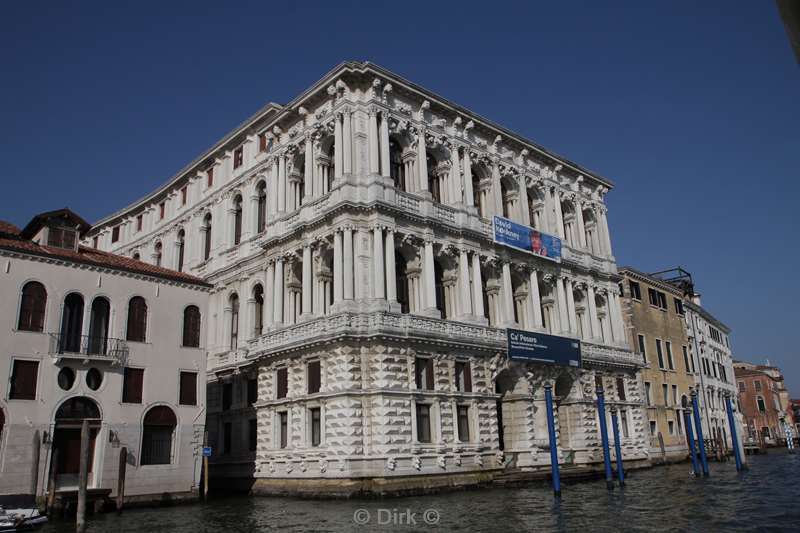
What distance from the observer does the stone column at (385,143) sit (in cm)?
2952

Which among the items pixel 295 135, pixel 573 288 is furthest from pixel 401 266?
pixel 573 288

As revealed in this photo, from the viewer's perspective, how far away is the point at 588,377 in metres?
36.2

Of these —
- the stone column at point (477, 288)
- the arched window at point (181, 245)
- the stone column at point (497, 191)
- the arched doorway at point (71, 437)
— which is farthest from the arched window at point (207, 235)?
the arched doorway at point (71, 437)

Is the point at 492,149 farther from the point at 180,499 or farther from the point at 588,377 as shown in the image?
the point at 180,499

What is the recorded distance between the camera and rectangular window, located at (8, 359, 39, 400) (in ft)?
70.6

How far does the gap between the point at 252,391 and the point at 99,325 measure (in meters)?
9.88

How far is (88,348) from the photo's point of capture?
76.5 ft

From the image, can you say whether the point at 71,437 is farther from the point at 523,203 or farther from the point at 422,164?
the point at 523,203

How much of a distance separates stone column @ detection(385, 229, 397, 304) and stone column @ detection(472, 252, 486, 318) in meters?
5.04

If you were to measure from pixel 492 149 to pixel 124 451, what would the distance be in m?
23.3

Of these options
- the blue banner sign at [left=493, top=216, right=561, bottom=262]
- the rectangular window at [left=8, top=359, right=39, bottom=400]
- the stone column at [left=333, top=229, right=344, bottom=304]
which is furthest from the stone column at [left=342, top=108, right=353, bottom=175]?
the rectangular window at [left=8, top=359, right=39, bottom=400]

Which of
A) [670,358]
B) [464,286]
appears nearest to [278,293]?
[464,286]

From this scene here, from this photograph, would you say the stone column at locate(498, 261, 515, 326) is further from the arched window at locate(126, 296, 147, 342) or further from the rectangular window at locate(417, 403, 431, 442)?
the arched window at locate(126, 296, 147, 342)

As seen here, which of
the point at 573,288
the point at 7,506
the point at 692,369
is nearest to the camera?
the point at 7,506
